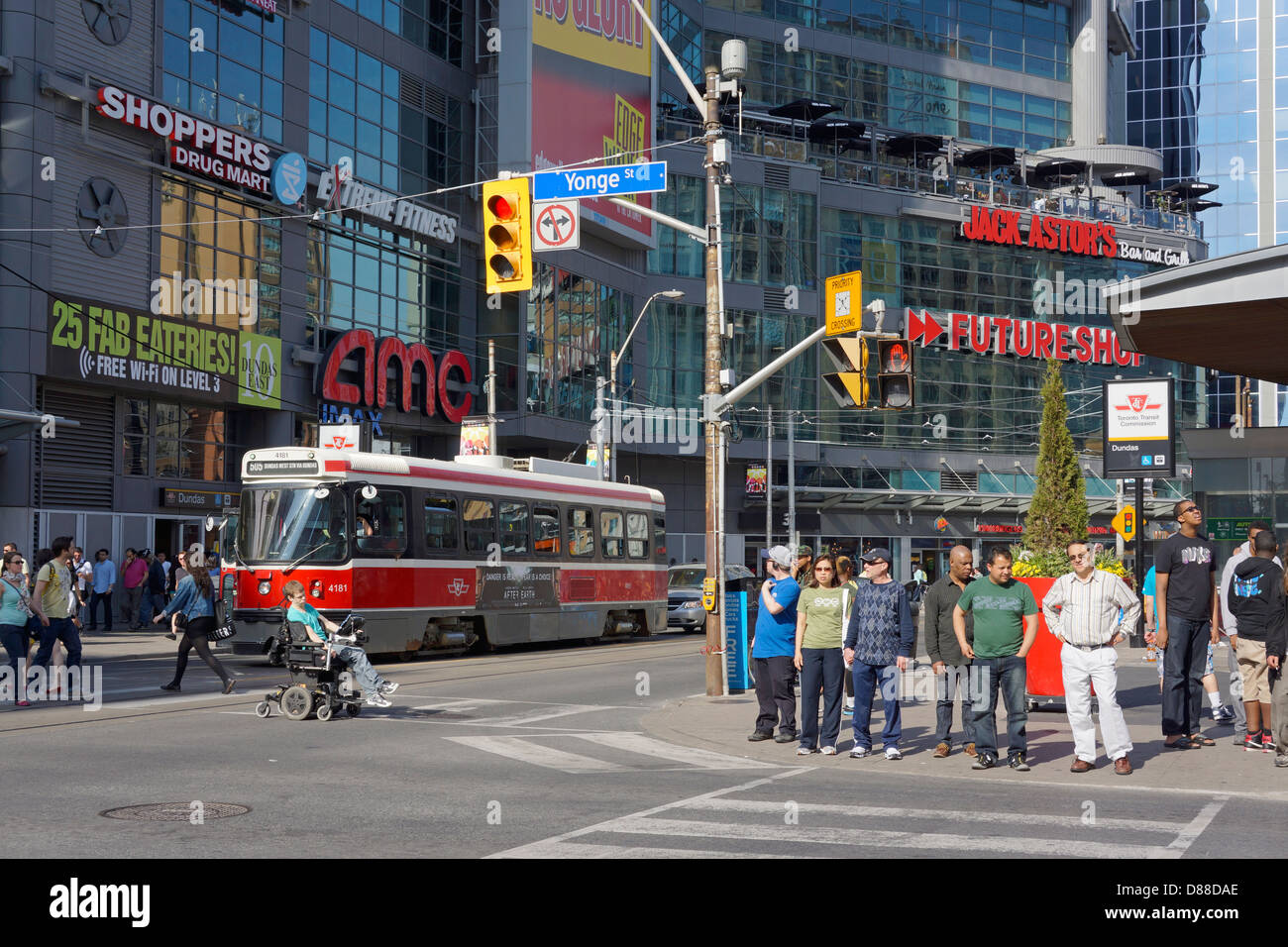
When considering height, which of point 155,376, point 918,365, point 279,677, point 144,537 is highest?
point 918,365

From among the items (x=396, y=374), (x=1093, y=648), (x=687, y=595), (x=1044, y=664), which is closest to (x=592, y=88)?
(x=396, y=374)

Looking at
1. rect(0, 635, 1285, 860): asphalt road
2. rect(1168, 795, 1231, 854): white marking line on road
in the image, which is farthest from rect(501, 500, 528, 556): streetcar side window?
rect(1168, 795, 1231, 854): white marking line on road

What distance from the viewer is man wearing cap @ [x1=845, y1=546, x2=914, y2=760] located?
1277 cm

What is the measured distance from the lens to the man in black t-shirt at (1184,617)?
1325 cm

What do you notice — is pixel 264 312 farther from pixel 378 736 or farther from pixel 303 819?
pixel 303 819

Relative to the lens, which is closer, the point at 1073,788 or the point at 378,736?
the point at 1073,788

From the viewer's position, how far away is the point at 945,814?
9.77 m

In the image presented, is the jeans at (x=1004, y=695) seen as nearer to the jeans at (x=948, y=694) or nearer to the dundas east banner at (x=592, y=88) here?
the jeans at (x=948, y=694)

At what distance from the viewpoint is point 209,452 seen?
125 ft

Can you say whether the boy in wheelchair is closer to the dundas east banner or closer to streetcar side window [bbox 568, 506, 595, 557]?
streetcar side window [bbox 568, 506, 595, 557]

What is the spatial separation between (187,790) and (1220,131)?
113 metres

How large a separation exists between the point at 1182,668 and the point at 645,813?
6.08 metres

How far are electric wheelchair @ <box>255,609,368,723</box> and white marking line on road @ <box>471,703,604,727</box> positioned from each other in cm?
149

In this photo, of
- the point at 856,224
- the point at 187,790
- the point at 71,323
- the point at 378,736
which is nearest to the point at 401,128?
the point at 71,323
